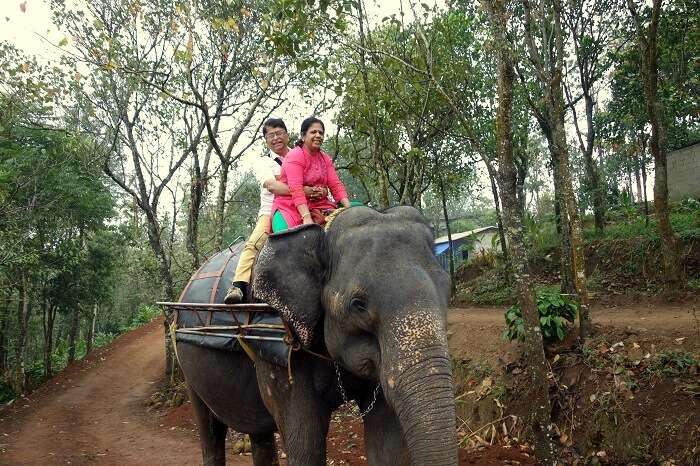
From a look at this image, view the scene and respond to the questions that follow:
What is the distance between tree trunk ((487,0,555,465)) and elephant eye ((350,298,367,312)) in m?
2.90

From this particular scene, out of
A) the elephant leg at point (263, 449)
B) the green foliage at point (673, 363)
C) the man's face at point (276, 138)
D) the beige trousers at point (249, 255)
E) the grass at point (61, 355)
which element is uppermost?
the man's face at point (276, 138)

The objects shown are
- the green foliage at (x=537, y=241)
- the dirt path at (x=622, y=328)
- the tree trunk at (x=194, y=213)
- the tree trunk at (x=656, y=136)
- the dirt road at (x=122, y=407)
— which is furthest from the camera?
the green foliage at (x=537, y=241)

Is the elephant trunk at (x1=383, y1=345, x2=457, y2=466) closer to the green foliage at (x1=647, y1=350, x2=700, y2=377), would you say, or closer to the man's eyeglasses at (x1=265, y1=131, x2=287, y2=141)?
the man's eyeglasses at (x1=265, y1=131, x2=287, y2=141)

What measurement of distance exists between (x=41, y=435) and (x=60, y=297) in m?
8.78

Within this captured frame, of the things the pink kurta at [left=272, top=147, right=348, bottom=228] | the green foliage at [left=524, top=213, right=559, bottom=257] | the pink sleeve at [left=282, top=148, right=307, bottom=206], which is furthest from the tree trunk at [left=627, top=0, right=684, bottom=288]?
the pink sleeve at [left=282, top=148, right=307, bottom=206]

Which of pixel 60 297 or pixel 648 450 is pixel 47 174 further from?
pixel 648 450

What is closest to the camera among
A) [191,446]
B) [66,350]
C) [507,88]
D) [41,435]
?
[507,88]

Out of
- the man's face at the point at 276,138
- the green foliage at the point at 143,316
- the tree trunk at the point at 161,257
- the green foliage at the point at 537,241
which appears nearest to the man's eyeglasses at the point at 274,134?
the man's face at the point at 276,138

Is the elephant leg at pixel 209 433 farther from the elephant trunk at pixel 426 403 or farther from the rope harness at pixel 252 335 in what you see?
the elephant trunk at pixel 426 403

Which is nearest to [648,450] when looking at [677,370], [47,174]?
[677,370]

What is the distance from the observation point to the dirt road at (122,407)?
8.86m

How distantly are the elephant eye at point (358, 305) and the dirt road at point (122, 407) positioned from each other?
561cm

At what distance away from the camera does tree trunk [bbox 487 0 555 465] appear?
522 centimetres

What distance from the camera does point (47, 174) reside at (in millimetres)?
17078
